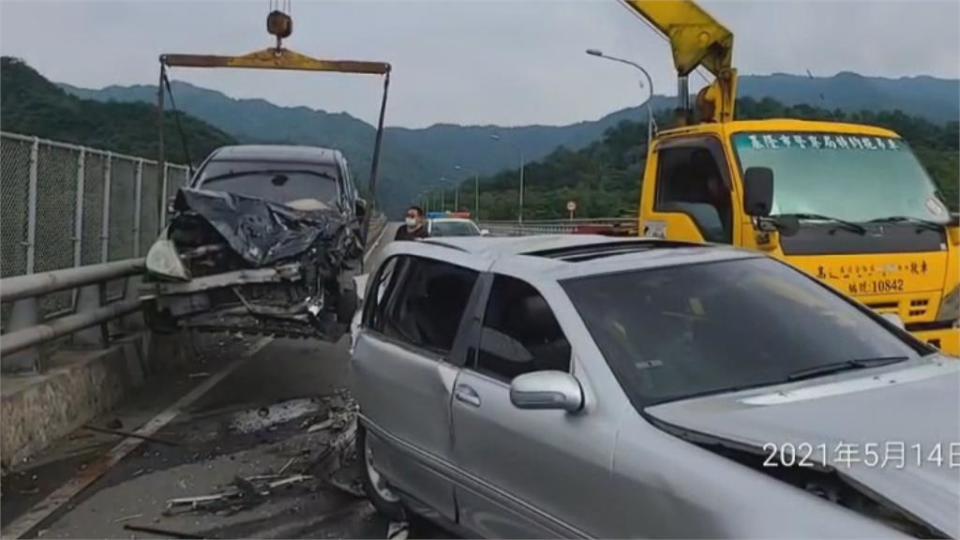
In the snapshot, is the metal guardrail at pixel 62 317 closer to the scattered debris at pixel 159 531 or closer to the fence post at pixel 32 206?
the fence post at pixel 32 206

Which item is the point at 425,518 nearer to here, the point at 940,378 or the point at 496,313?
the point at 496,313

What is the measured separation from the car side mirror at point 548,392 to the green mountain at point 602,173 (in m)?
15.1

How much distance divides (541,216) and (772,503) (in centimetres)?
6904

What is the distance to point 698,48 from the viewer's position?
10023 millimetres

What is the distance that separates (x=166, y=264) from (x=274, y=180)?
3234 millimetres

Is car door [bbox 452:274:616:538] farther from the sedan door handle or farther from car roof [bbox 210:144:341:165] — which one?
car roof [bbox 210:144:341:165]

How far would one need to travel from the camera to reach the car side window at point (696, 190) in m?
7.32

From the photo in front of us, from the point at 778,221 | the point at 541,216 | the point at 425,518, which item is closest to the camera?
the point at 425,518

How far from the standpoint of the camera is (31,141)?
334 inches

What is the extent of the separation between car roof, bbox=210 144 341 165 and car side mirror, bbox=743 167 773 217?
21.3 feet

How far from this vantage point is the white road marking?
5.41 m

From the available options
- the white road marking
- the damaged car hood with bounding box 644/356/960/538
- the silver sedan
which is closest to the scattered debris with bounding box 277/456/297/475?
the white road marking

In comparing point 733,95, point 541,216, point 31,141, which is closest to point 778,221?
point 733,95

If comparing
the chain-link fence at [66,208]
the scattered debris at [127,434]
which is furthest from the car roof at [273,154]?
the scattered debris at [127,434]
